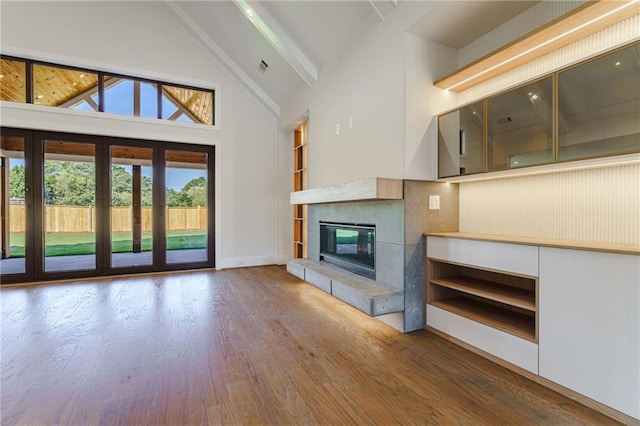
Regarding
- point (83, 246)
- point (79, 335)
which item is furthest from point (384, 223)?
point (83, 246)

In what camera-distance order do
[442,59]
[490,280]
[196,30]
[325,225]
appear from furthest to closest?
[196,30] → [325,225] → [442,59] → [490,280]

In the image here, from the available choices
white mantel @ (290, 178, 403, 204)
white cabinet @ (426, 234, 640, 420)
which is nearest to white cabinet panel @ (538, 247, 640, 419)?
white cabinet @ (426, 234, 640, 420)

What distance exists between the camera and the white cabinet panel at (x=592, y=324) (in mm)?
1544

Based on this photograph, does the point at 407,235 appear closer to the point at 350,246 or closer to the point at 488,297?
the point at 488,297

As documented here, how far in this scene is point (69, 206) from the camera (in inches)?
189

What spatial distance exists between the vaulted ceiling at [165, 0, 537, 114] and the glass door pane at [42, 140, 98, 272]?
285 centimetres

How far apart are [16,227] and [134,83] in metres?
2.94

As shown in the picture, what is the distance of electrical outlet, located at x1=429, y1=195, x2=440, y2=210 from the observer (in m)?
2.91

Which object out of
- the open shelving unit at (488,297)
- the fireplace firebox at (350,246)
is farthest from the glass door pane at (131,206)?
the open shelving unit at (488,297)

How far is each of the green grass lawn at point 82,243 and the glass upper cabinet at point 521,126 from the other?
5.14 metres

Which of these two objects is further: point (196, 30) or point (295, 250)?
point (295, 250)

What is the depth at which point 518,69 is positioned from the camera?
2.48m

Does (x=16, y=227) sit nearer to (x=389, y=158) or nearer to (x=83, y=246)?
(x=83, y=246)

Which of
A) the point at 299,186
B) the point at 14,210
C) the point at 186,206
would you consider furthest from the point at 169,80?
the point at 14,210
